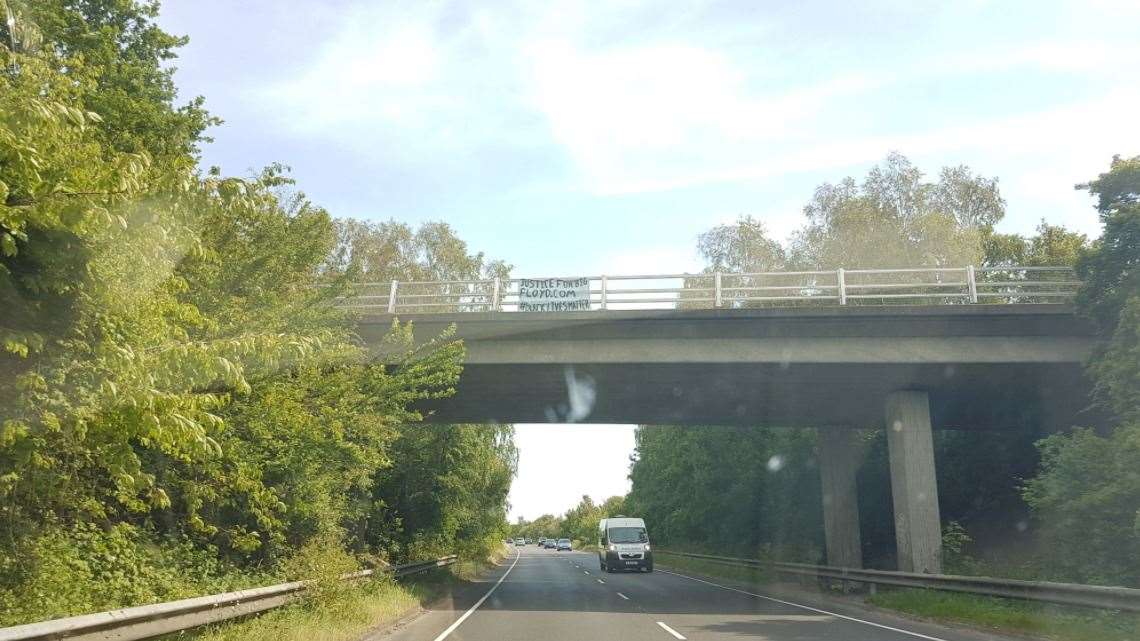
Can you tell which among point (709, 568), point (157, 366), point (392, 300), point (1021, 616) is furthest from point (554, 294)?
point (709, 568)

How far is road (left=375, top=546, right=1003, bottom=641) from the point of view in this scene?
13.1 metres

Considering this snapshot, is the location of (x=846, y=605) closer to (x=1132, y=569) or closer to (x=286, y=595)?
(x=1132, y=569)

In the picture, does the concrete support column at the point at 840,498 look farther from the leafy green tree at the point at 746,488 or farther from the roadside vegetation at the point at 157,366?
the roadside vegetation at the point at 157,366

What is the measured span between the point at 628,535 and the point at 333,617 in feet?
90.0

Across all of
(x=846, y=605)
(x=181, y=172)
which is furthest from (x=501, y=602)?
(x=181, y=172)

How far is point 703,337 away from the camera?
21.2m

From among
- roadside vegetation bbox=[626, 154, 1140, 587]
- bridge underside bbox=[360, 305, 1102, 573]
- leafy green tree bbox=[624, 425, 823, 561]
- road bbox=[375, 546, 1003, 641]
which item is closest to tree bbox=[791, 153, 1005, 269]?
roadside vegetation bbox=[626, 154, 1140, 587]

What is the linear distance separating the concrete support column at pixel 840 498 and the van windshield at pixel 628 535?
40.6 feet

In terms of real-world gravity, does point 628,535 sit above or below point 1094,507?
below

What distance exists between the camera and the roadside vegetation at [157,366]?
243 inches

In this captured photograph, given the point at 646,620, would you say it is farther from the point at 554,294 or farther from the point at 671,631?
the point at 554,294

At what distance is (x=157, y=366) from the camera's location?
6453mm

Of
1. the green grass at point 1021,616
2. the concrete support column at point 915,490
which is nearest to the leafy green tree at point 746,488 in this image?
the concrete support column at point 915,490

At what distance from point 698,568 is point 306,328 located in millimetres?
29169
